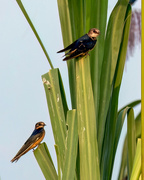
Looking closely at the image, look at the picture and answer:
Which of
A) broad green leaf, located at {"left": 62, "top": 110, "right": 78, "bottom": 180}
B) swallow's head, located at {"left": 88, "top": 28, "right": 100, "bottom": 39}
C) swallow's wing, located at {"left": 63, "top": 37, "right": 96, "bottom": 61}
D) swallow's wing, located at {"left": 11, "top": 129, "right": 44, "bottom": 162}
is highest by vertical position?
swallow's head, located at {"left": 88, "top": 28, "right": 100, "bottom": 39}

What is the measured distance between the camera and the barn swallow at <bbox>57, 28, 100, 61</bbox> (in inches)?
30.1

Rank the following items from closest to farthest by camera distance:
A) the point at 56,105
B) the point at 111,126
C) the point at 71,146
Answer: the point at 71,146
the point at 56,105
the point at 111,126

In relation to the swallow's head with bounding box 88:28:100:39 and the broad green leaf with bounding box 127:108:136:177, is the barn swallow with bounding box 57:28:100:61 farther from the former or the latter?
the broad green leaf with bounding box 127:108:136:177

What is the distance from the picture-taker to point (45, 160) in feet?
2.41

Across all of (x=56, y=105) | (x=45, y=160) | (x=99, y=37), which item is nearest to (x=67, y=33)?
(x=99, y=37)

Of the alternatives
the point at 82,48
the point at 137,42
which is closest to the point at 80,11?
the point at 82,48

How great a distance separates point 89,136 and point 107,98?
0.18 meters

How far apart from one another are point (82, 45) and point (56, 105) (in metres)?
0.13

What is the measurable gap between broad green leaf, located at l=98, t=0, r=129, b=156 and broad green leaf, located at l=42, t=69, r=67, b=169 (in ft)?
0.36

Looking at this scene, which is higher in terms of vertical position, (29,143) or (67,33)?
(67,33)

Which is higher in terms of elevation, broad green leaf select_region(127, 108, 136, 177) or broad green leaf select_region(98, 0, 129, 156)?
broad green leaf select_region(98, 0, 129, 156)

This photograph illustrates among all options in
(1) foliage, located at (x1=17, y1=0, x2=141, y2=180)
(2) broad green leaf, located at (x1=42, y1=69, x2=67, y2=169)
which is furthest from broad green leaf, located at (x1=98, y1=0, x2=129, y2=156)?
(2) broad green leaf, located at (x1=42, y1=69, x2=67, y2=169)

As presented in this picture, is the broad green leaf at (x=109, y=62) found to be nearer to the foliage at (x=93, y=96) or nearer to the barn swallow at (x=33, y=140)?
the foliage at (x=93, y=96)

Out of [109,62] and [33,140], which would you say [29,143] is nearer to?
[33,140]
